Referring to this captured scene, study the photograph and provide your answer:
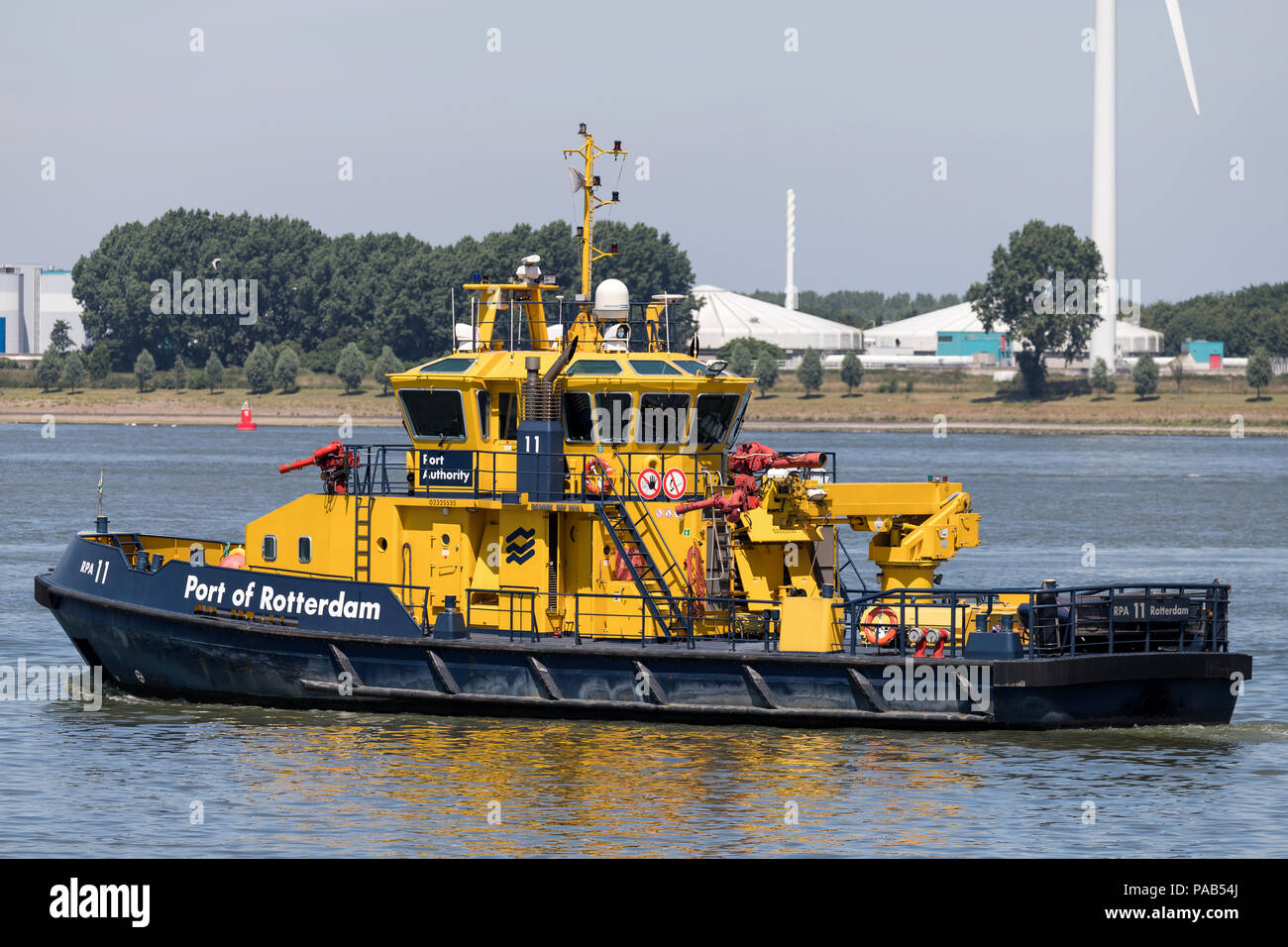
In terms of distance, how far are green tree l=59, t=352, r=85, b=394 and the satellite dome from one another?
323ft

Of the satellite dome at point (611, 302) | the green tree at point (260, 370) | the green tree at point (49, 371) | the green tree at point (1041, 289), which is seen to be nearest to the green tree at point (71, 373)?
the green tree at point (49, 371)

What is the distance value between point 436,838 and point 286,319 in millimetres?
115151

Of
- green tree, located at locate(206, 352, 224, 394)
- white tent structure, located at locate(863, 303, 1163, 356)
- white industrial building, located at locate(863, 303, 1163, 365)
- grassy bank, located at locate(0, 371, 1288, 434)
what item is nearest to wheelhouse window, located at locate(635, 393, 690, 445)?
grassy bank, located at locate(0, 371, 1288, 434)

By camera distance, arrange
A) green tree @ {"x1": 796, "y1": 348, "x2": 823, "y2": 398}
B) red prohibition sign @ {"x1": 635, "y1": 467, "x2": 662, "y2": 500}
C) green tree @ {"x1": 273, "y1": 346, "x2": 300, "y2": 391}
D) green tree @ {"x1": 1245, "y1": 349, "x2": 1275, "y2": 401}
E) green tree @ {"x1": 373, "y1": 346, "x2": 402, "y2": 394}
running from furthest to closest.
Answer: green tree @ {"x1": 796, "y1": 348, "x2": 823, "y2": 398}
green tree @ {"x1": 1245, "y1": 349, "x2": 1275, "y2": 401}
green tree @ {"x1": 273, "y1": 346, "x2": 300, "y2": 391}
green tree @ {"x1": 373, "y1": 346, "x2": 402, "y2": 394}
red prohibition sign @ {"x1": 635, "y1": 467, "x2": 662, "y2": 500}

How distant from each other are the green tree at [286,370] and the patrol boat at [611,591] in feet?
282

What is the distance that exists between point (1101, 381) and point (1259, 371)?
31.4 ft

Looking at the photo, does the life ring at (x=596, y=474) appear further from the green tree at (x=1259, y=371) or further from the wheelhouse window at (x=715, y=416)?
the green tree at (x=1259, y=371)

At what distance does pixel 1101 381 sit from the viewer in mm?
113438

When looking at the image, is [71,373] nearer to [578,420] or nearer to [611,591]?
[578,420]

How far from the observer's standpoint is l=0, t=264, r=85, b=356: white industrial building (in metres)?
138

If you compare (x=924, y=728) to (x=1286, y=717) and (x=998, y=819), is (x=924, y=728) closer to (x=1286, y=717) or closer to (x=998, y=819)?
(x=998, y=819)

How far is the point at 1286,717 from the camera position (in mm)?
22219

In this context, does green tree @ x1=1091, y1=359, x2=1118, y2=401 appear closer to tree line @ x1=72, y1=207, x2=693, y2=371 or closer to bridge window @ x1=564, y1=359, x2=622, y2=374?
tree line @ x1=72, y1=207, x2=693, y2=371
